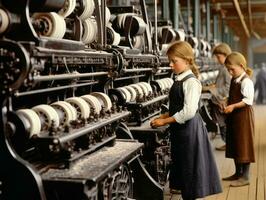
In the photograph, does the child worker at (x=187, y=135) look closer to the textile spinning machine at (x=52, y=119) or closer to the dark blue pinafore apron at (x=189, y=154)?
the dark blue pinafore apron at (x=189, y=154)

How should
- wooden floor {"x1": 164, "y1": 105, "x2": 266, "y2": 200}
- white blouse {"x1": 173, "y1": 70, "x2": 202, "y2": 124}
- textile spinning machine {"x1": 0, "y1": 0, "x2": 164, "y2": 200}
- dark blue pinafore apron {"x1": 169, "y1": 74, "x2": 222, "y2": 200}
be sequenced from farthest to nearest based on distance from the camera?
wooden floor {"x1": 164, "y1": 105, "x2": 266, "y2": 200}, dark blue pinafore apron {"x1": 169, "y1": 74, "x2": 222, "y2": 200}, white blouse {"x1": 173, "y1": 70, "x2": 202, "y2": 124}, textile spinning machine {"x1": 0, "y1": 0, "x2": 164, "y2": 200}

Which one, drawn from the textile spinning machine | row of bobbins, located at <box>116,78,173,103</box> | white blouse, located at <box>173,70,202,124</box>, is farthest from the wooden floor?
the textile spinning machine

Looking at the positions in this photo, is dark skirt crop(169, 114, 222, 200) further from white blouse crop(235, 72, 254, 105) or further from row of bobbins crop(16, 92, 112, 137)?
white blouse crop(235, 72, 254, 105)

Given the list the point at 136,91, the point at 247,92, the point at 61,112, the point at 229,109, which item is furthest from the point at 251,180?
the point at 61,112

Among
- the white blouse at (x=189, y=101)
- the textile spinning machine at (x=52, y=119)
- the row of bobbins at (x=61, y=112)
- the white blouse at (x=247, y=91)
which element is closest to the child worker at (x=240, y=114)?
the white blouse at (x=247, y=91)

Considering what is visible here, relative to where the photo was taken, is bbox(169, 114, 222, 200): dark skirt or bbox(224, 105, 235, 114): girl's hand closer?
bbox(169, 114, 222, 200): dark skirt

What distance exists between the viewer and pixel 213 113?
22.0ft

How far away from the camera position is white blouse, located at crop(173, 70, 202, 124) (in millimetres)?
3252

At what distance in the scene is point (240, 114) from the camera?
14.7 feet

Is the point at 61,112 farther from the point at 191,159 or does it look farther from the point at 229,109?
the point at 229,109

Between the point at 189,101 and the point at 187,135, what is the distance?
0.88ft

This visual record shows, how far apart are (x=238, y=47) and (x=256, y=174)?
19.3 m

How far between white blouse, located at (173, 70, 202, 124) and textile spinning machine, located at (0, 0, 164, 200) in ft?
1.25

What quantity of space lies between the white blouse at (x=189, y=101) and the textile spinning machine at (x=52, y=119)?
381 mm
